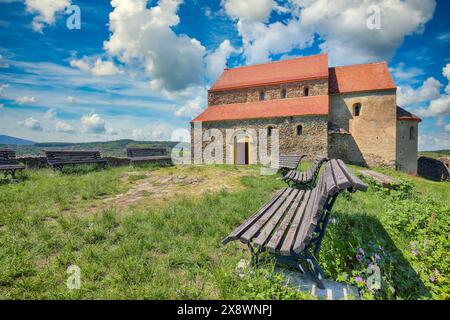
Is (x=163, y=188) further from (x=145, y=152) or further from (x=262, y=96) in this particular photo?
(x=262, y=96)

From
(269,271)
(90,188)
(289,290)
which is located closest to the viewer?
Result: (289,290)

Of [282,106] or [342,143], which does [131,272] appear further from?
[342,143]

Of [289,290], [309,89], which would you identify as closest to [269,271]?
[289,290]

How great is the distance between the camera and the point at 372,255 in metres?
2.59

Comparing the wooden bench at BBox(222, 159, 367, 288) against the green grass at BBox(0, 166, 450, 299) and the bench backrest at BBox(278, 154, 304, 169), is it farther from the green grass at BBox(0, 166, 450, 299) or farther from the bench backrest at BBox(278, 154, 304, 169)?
the bench backrest at BBox(278, 154, 304, 169)

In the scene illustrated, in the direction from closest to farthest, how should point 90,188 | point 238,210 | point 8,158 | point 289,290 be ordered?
point 289,290, point 238,210, point 90,188, point 8,158

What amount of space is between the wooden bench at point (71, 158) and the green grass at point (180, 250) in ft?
12.7

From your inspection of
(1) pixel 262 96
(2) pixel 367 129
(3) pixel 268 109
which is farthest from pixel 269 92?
(2) pixel 367 129

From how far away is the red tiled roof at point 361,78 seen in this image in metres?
17.7

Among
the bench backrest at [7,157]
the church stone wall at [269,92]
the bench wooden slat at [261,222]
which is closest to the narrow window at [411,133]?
the church stone wall at [269,92]

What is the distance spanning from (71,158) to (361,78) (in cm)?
2223

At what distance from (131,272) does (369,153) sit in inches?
811

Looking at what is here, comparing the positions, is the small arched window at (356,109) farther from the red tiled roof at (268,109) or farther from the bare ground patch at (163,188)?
the bare ground patch at (163,188)

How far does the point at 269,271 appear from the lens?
2.26m
